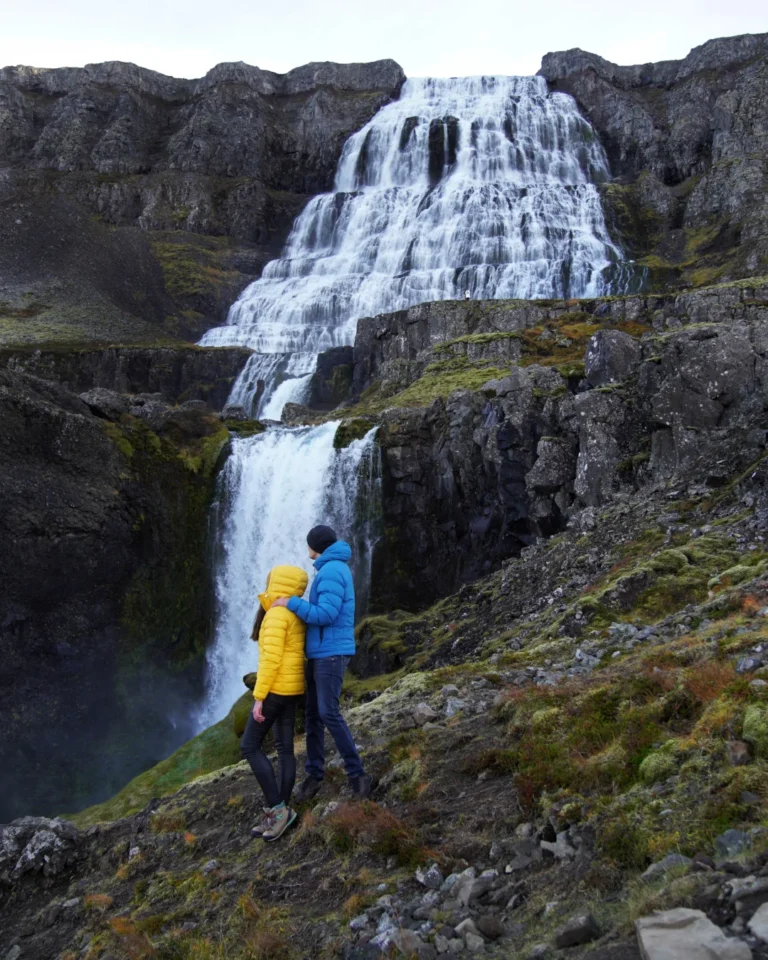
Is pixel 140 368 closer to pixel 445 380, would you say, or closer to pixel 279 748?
pixel 445 380

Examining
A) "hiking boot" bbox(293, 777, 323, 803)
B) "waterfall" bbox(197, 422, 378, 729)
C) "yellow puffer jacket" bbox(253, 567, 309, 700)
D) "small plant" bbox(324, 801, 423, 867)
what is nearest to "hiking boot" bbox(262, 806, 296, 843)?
"hiking boot" bbox(293, 777, 323, 803)

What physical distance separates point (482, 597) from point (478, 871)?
13310mm

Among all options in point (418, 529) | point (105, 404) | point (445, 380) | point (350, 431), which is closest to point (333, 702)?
point (418, 529)

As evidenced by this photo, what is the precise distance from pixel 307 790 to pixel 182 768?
37.5 feet

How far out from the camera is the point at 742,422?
719 inches

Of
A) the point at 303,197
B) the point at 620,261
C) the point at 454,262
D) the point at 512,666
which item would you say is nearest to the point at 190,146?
the point at 303,197

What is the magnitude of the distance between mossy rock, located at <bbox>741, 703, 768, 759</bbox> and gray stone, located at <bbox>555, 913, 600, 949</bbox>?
1740mm

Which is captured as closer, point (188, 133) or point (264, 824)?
point (264, 824)

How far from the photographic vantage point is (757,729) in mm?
4699

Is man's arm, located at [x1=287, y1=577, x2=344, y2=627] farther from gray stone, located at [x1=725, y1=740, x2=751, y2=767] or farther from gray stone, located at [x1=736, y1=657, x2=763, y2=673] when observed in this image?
gray stone, located at [x1=736, y1=657, x2=763, y2=673]

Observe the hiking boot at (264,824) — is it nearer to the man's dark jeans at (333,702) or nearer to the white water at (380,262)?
the man's dark jeans at (333,702)

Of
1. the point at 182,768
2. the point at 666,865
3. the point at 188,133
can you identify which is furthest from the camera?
the point at 188,133

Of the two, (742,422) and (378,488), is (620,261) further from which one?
(742,422)

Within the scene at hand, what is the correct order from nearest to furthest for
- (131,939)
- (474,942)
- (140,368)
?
(474,942)
(131,939)
(140,368)
